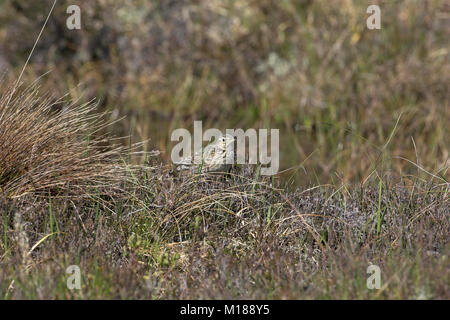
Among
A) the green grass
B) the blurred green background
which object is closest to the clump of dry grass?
the green grass

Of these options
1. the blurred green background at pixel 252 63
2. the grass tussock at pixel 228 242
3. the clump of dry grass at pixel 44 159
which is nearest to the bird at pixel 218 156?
the grass tussock at pixel 228 242

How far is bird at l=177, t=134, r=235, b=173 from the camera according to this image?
4.20 metres

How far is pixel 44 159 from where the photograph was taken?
3.97m

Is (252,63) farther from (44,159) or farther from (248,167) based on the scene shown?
(44,159)

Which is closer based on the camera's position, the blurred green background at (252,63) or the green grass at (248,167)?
the green grass at (248,167)

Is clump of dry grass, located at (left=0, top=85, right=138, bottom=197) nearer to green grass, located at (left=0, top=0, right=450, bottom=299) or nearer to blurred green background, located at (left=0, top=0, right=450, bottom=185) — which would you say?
green grass, located at (left=0, top=0, right=450, bottom=299)

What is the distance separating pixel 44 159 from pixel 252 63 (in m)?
4.97

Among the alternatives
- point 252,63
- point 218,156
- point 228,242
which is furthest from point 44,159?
point 252,63

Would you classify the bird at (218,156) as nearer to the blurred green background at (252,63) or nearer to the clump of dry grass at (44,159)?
the clump of dry grass at (44,159)

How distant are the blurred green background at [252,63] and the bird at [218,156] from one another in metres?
2.69

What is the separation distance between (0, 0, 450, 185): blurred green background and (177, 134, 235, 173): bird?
269cm

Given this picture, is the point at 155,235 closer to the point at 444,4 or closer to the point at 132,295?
the point at 132,295

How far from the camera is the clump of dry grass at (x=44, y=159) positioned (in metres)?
3.87

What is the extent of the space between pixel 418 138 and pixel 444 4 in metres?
1.97
